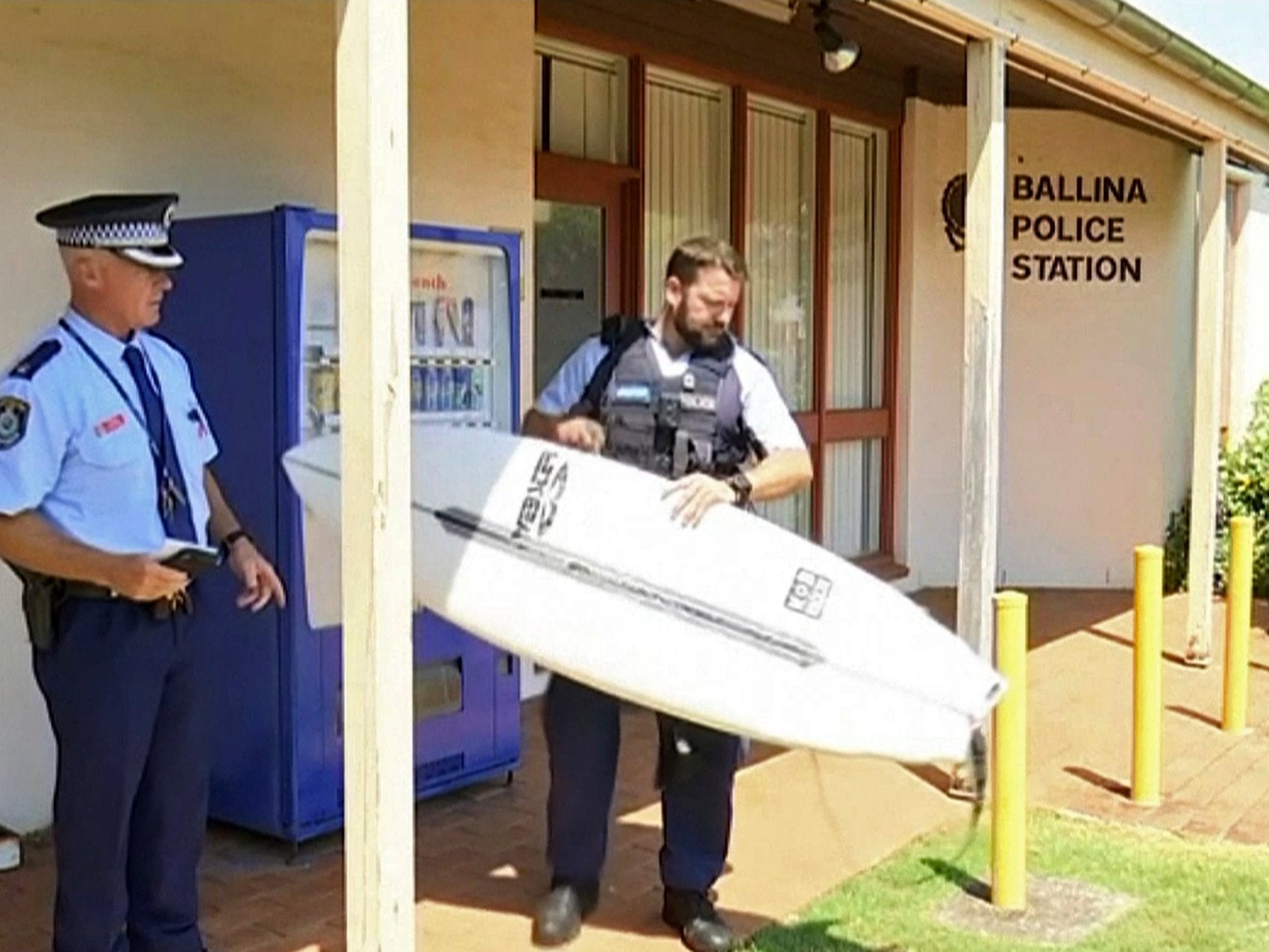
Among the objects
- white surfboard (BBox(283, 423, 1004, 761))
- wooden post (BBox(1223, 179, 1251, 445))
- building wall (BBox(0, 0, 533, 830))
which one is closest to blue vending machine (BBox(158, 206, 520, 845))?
building wall (BBox(0, 0, 533, 830))

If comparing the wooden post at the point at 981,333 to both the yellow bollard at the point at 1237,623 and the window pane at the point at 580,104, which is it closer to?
the yellow bollard at the point at 1237,623

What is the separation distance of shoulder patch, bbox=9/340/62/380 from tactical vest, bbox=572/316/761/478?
128 centimetres

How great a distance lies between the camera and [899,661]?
3400 mm

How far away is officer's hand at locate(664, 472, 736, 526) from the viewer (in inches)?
138

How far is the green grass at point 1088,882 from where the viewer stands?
12.9ft

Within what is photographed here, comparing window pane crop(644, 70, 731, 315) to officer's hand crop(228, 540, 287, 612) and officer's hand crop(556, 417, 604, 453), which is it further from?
officer's hand crop(228, 540, 287, 612)

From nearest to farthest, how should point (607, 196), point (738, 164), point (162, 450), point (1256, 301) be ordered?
1. point (162, 450)
2. point (607, 196)
3. point (738, 164)
4. point (1256, 301)

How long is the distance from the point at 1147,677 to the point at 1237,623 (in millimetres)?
1083

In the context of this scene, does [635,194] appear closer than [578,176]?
No

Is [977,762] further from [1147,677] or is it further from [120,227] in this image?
[120,227]

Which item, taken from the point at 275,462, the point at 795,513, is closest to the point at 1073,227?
the point at 795,513

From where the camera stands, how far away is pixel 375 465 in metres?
2.63

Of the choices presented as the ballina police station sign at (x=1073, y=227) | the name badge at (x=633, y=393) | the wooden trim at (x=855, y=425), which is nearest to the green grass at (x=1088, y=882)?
the name badge at (x=633, y=393)

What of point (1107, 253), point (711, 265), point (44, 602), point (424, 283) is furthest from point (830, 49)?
point (1107, 253)
